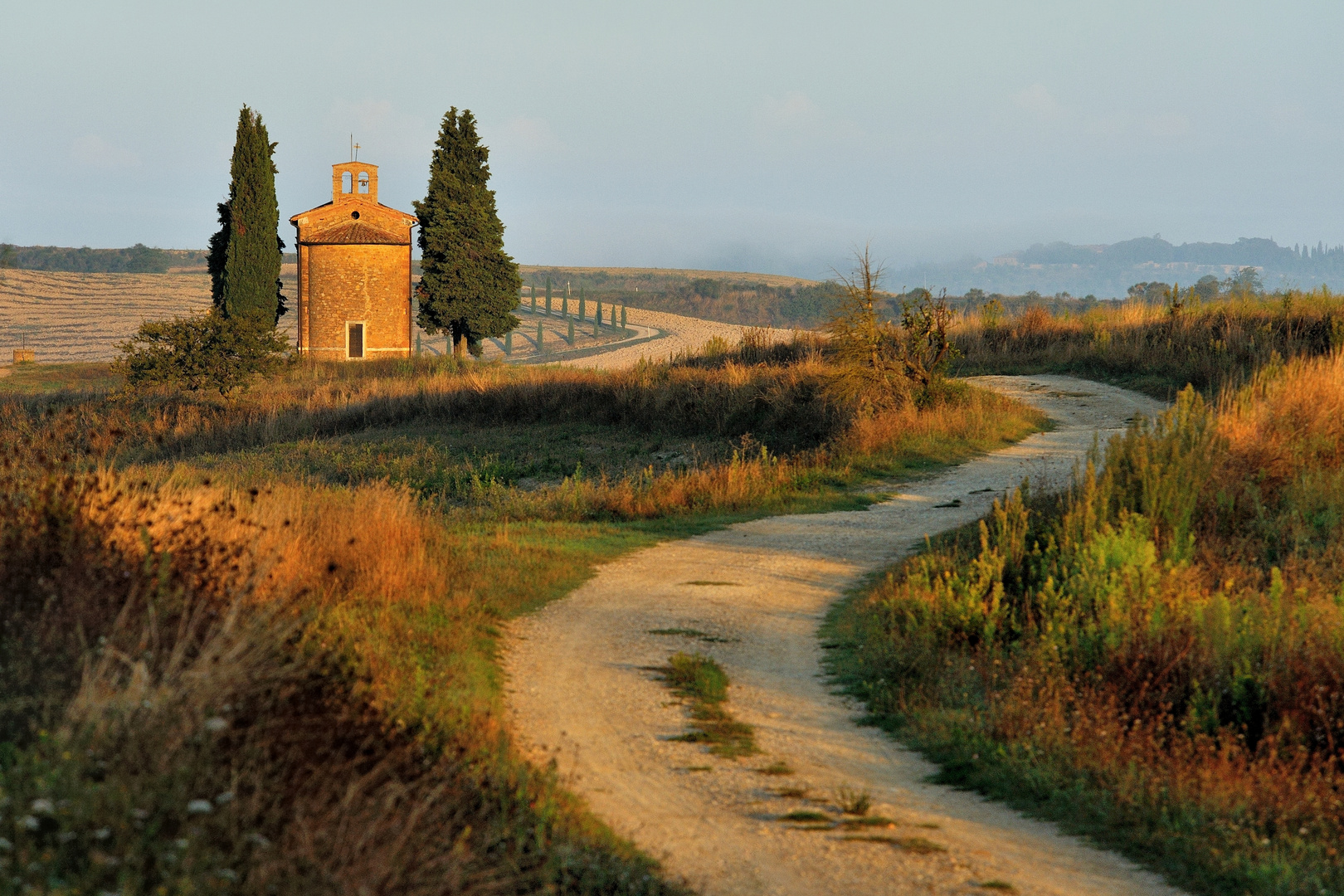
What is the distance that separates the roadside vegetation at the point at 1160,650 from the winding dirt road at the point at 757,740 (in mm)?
363

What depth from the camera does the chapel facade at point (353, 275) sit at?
47562 mm

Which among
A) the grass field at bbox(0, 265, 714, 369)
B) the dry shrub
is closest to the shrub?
the dry shrub

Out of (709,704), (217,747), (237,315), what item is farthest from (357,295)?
(217,747)

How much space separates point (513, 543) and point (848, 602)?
3.48 meters

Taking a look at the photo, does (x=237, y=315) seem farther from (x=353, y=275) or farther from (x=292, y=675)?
(x=292, y=675)

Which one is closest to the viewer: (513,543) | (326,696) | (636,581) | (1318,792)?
(326,696)

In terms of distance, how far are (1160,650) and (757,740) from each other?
9.94 feet

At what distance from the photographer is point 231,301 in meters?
42.9

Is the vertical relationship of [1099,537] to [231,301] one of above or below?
below

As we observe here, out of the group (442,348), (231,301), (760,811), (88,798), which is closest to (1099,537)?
(760,811)

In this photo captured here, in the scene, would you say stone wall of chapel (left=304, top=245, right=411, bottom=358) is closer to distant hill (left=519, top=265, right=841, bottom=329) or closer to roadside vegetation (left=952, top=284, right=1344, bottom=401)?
roadside vegetation (left=952, top=284, right=1344, bottom=401)

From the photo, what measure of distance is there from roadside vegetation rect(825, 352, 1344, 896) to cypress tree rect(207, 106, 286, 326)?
3678cm

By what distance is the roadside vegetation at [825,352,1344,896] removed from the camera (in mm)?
5828

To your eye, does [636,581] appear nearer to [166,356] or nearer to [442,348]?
[166,356]
